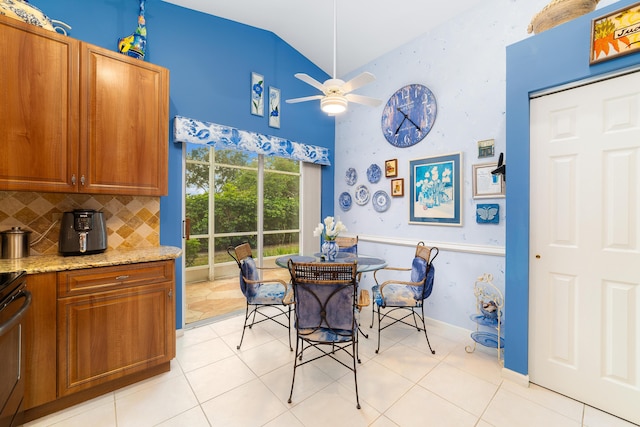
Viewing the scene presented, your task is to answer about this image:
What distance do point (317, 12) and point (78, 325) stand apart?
3.81m

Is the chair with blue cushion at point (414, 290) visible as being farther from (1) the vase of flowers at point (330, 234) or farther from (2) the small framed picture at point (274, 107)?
(2) the small framed picture at point (274, 107)

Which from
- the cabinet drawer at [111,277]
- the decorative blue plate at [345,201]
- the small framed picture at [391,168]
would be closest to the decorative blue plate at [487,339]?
the small framed picture at [391,168]

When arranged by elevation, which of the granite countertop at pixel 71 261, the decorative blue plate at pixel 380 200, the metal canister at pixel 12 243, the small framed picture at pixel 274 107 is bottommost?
the granite countertop at pixel 71 261

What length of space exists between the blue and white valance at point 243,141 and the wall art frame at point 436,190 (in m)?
1.48

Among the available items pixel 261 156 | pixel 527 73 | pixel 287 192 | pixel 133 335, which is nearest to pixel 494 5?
pixel 527 73

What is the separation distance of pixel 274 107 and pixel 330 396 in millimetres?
3358

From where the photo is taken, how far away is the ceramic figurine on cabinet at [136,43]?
2312mm

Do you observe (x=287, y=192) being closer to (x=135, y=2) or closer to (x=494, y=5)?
(x=135, y=2)

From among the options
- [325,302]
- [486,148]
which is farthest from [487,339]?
[486,148]

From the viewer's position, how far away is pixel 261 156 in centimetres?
356

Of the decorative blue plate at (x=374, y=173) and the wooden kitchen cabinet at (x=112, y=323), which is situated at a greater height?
the decorative blue plate at (x=374, y=173)

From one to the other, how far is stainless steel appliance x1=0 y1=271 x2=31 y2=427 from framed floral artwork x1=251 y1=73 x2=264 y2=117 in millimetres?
2688

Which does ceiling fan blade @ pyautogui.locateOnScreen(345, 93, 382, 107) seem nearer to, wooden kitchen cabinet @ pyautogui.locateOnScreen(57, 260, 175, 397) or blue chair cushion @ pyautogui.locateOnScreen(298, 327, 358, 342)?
blue chair cushion @ pyautogui.locateOnScreen(298, 327, 358, 342)

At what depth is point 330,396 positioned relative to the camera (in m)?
1.87
